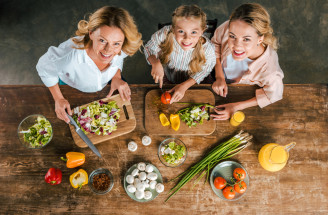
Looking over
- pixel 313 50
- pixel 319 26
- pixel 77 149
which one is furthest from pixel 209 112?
pixel 319 26

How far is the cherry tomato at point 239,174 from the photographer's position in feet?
5.78

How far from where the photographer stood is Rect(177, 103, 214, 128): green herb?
6.34 ft

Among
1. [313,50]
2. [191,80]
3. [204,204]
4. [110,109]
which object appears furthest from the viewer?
[313,50]

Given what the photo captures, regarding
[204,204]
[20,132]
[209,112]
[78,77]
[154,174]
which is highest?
[78,77]

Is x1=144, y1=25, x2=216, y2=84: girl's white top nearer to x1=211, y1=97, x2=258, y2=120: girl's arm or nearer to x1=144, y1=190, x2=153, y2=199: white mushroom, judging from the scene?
x1=211, y1=97, x2=258, y2=120: girl's arm

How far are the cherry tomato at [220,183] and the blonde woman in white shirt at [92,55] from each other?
3.36ft

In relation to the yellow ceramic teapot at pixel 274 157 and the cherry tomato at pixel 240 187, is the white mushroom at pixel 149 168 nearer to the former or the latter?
the cherry tomato at pixel 240 187

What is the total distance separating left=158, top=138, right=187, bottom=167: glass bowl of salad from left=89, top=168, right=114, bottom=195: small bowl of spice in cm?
45

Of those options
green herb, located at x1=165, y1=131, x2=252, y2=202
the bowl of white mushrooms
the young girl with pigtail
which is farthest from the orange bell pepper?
the young girl with pigtail

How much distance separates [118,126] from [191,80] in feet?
2.57

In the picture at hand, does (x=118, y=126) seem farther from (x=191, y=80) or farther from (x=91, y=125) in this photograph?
(x=191, y=80)

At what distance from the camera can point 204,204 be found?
1.80 metres

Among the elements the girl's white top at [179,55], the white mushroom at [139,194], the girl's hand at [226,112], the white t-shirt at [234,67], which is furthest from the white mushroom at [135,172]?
the white t-shirt at [234,67]

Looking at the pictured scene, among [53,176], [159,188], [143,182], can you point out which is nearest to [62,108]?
[53,176]
